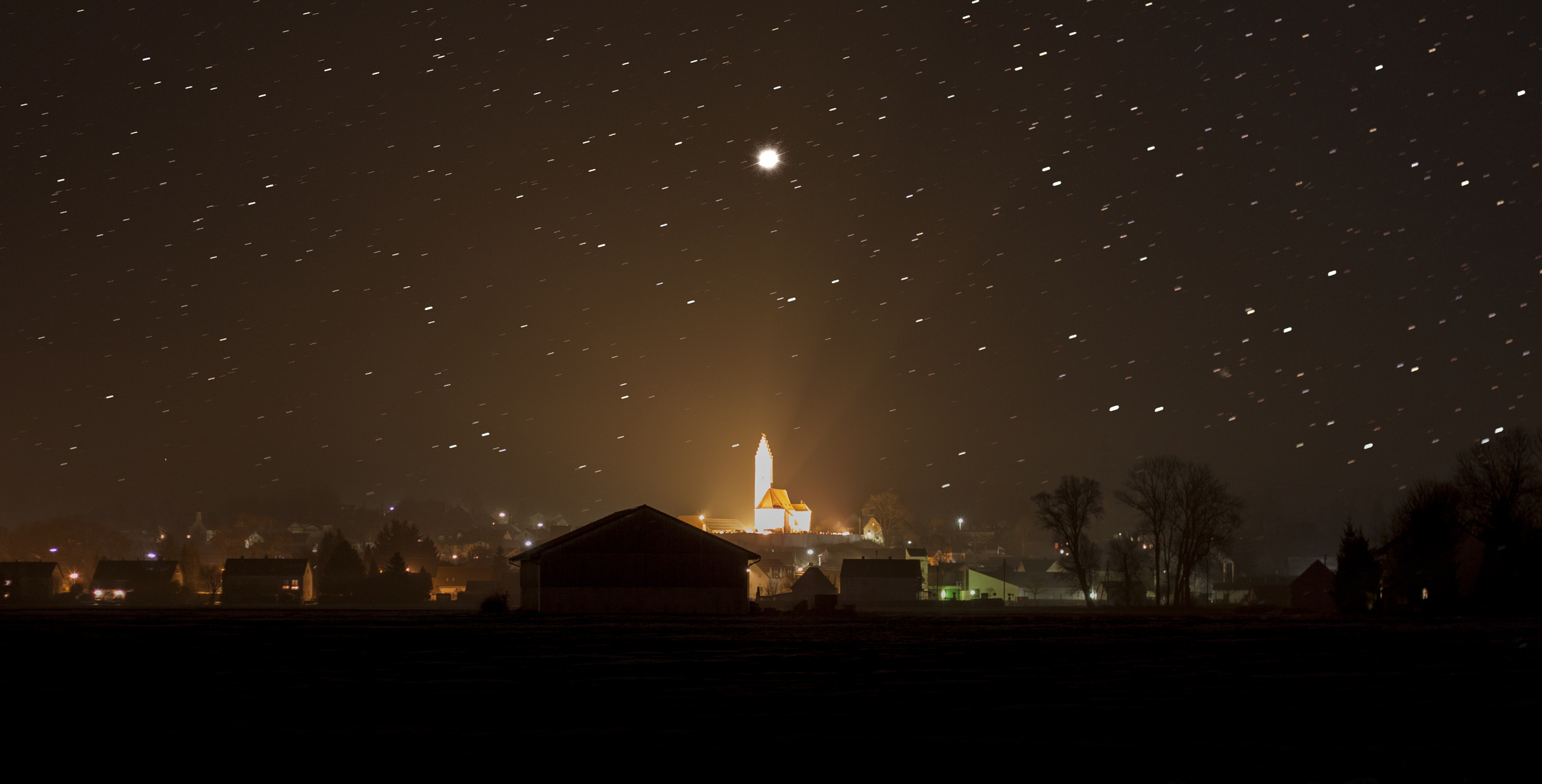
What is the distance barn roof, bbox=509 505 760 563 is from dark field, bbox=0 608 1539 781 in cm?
2245

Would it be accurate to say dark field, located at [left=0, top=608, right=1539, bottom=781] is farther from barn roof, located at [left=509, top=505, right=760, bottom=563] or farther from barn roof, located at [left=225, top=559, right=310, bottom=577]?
barn roof, located at [left=225, top=559, right=310, bottom=577]

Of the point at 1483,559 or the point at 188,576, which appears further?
the point at 188,576

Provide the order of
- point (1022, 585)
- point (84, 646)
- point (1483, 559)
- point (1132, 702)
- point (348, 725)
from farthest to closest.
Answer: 1. point (1022, 585)
2. point (1483, 559)
3. point (84, 646)
4. point (1132, 702)
5. point (348, 725)

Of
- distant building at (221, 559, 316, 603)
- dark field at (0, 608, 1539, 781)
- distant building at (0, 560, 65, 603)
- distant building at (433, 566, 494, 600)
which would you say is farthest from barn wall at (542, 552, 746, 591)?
distant building at (433, 566, 494, 600)

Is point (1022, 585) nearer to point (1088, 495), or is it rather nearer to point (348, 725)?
point (1088, 495)

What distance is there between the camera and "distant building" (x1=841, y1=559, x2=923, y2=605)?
110688mm

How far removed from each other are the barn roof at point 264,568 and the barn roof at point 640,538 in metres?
63.1

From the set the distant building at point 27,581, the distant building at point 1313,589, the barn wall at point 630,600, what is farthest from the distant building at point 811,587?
the distant building at point 27,581

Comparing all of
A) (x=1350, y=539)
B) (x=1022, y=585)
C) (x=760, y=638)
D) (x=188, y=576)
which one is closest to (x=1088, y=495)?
(x=1350, y=539)

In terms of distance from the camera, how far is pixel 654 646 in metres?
30.7

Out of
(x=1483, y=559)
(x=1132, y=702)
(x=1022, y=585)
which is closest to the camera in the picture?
(x=1132, y=702)

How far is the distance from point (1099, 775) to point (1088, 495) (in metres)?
86.3

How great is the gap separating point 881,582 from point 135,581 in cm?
7626

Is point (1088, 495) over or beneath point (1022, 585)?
over
